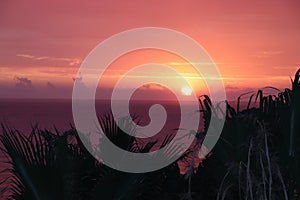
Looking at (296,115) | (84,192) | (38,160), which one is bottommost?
(84,192)

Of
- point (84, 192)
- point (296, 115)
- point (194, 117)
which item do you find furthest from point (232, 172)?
point (84, 192)

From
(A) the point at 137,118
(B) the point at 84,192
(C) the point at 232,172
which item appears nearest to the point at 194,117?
(C) the point at 232,172

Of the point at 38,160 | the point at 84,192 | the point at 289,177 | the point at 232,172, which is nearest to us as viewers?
the point at 232,172

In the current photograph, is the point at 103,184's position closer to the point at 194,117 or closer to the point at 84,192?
the point at 84,192

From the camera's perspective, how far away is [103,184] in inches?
207

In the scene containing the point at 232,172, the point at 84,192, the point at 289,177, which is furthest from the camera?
the point at 84,192

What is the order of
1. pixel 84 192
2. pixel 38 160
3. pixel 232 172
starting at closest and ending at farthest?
1. pixel 232 172
2. pixel 38 160
3. pixel 84 192

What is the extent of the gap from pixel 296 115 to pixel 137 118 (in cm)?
160

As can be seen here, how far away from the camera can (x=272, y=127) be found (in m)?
5.21

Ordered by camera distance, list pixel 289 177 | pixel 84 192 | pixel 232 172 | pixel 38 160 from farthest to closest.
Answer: pixel 84 192 < pixel 38 160 < pixel 289 177 < pixel 232 172

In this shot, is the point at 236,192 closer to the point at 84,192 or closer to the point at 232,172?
the point at 232,172

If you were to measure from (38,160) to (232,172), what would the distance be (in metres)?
1.85

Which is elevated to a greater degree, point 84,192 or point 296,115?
point 296,115

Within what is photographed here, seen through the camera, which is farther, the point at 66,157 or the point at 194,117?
the point at 66,157
